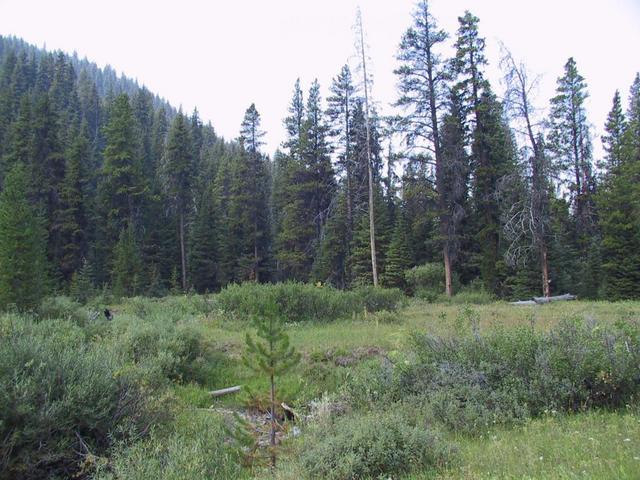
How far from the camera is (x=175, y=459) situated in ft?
14.3

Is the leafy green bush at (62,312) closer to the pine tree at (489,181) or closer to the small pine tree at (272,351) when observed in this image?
the small pine tree at (272,351)

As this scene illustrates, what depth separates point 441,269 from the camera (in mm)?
25781

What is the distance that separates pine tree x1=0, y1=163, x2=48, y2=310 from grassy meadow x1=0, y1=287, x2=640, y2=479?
11.1 metres

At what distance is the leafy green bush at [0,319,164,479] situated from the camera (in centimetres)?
441

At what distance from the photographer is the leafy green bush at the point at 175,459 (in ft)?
13.5

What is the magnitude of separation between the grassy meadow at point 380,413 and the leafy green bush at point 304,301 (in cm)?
559

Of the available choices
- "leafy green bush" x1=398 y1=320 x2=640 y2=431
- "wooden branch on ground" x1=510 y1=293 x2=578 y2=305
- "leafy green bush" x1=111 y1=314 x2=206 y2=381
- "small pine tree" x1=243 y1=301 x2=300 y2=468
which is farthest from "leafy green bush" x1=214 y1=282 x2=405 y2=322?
"small pine tree" x1=243 y1=301 x2=300 y2=468

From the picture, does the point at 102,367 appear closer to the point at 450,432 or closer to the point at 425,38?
the point at 450,432

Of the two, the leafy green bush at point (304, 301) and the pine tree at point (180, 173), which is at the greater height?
the pine tree at point (180, 173)

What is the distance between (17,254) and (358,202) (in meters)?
21.4

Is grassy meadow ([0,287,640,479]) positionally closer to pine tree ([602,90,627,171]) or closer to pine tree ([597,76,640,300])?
pine tree ([597,76,640,300])

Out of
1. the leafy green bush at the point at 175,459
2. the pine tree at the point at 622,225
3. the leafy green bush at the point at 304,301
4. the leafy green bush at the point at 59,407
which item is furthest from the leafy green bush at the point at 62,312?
the pine tree at the point at 622,225

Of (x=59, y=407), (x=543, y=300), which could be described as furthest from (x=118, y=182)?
(x=59, y=407)

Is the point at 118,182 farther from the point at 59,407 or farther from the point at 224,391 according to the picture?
the point at 59,407
